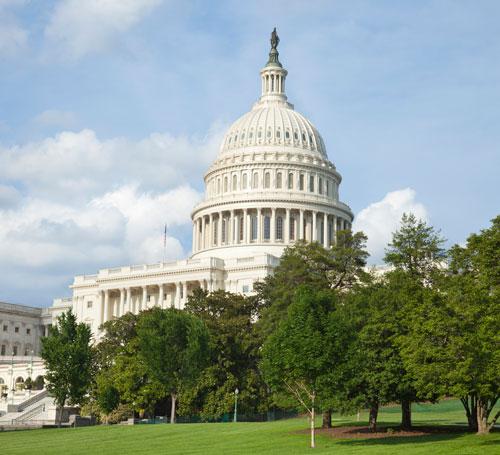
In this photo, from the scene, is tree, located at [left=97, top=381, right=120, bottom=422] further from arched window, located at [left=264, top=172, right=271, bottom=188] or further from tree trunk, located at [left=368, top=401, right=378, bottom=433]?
arched window, located at [left=264, top=172, right=271, bottom=188]

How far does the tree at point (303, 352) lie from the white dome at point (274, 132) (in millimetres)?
96887

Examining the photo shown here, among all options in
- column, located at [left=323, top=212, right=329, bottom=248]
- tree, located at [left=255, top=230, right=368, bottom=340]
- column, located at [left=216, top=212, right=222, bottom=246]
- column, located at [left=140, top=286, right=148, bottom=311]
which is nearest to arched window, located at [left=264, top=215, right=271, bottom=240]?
column, located at [left=216, top=212, right=222, bottom=246]

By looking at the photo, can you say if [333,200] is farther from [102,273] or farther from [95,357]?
[95,357]

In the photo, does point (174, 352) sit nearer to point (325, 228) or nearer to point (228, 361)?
point (228, 361)

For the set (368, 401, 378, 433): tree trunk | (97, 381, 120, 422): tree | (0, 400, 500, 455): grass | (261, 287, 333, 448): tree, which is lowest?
(0, 400, 500, 455): grass

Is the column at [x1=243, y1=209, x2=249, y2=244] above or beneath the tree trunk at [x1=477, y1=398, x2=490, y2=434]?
above

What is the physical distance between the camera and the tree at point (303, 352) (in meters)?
53.8

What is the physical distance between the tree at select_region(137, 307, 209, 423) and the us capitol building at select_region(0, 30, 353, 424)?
163 ft

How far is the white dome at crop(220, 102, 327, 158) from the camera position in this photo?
153125 millimetres

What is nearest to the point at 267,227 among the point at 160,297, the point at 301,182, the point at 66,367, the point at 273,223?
the point at 273,223

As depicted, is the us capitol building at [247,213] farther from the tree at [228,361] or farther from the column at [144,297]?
the tree at [228,361]

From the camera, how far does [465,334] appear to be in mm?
50531

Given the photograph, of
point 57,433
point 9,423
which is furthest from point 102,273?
point 57,433

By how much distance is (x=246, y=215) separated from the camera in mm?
147000
